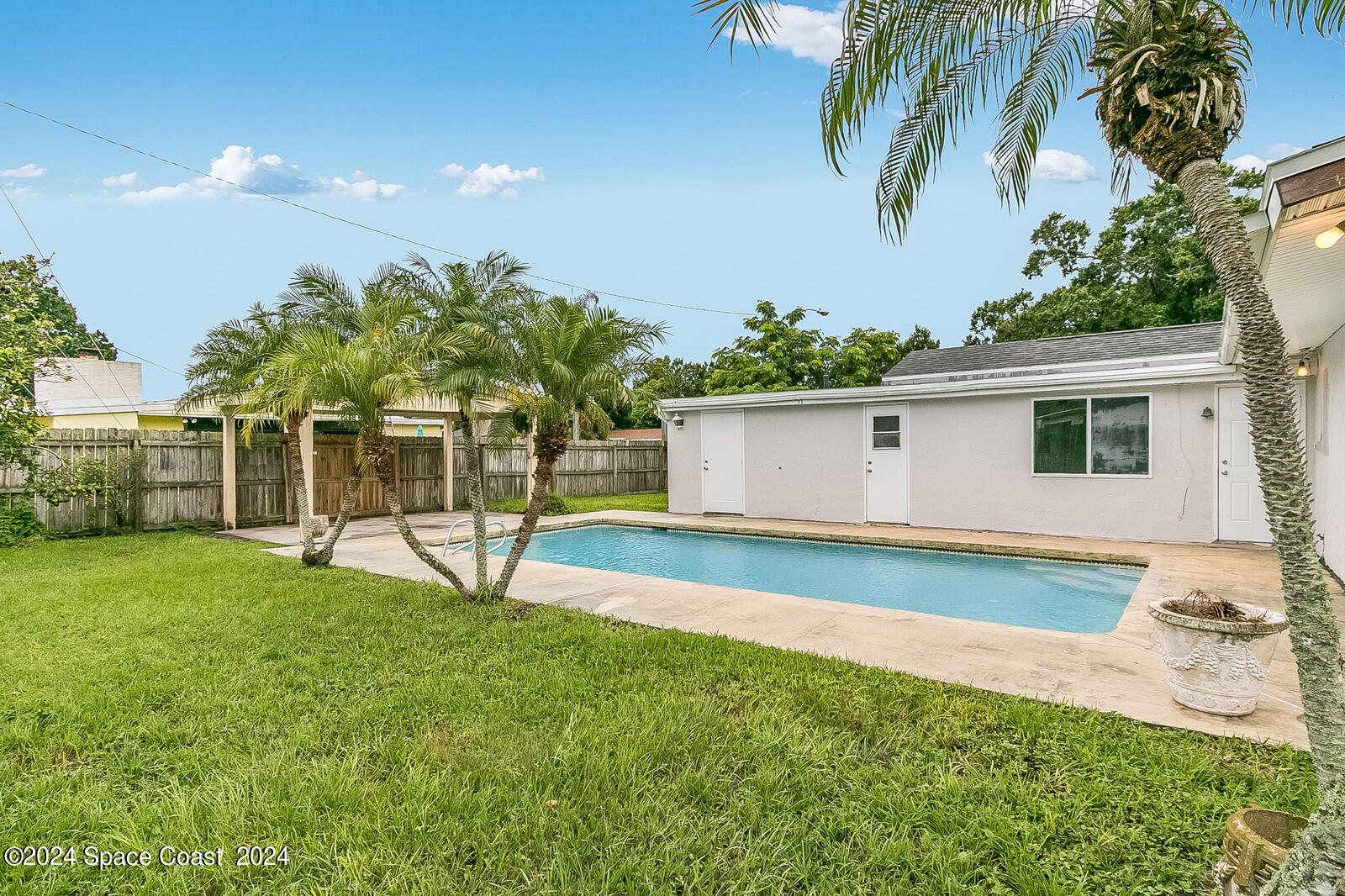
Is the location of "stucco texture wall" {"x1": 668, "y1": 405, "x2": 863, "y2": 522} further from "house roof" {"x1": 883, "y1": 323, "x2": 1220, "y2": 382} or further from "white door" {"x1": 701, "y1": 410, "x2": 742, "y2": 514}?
"house roof" {"x1": 883, "y1": 323, "x2": 1220, "y2": 382}

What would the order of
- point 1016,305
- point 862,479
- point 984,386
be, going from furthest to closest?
1. point 1016,305
2. point 862,479
3. point 984,386

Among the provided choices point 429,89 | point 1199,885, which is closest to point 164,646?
point 1199,885

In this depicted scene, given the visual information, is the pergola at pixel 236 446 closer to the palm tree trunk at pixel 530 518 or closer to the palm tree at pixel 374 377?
the palm tree at pixel 374 377

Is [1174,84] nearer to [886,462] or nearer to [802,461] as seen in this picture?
[886,462]

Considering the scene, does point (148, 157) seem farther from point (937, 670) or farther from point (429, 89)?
point (937, 670)

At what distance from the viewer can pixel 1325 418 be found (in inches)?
253

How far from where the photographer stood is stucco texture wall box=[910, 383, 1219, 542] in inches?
333

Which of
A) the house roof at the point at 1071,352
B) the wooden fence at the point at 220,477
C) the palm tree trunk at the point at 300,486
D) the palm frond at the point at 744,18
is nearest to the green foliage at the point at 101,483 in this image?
the wooden fence at the point at 220,477

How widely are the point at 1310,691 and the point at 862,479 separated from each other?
377 inches

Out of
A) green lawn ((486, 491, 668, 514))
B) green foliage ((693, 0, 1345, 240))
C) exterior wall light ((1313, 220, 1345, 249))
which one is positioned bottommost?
green lawn ((486, 491, 668, 514))

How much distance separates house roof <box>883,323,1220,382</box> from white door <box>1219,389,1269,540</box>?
12.8 ft

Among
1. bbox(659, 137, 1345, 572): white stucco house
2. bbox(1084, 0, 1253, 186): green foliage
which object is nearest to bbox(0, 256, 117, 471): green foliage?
bbox(659, 137, 1345, 572): white stucco house

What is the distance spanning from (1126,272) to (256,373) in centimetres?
2822

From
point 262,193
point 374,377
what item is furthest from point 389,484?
point 262,193
